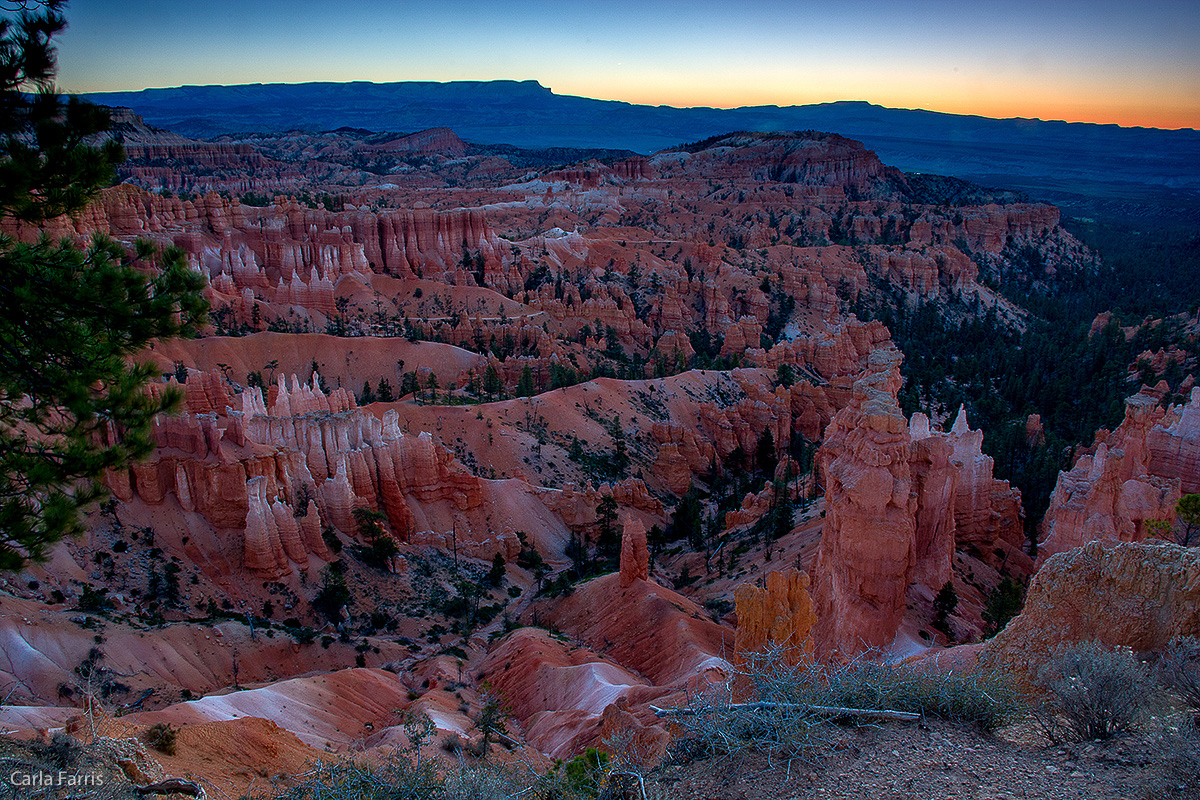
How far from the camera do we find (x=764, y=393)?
172 ft

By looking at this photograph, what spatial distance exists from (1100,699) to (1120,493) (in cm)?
1821

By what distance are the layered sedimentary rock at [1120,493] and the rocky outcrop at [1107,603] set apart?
32.9 ft

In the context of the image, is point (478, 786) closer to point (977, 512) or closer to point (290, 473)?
point (290, 473)

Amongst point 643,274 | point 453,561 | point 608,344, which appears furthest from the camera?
point 643,274

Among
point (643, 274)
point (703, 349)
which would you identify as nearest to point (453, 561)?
point (703, 349)

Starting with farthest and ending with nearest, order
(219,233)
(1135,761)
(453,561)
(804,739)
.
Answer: (219,233) → (453,561) → (804,739) → (1135,761)

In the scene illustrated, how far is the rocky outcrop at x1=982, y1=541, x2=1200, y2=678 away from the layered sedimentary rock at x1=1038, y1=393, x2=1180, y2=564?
10021 mm

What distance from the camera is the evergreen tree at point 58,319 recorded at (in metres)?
7.57

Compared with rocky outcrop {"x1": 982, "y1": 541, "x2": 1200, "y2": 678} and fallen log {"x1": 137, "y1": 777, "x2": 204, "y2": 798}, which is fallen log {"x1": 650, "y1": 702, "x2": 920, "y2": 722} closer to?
rocky outcrop {"x1": 982, "y1": 541, "x2": 1200, "y2": 678}

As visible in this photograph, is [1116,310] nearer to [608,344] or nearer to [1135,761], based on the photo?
[608,344]

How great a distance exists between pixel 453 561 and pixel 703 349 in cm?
4199

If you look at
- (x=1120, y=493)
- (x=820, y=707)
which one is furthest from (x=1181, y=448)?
(x=820, y=707)

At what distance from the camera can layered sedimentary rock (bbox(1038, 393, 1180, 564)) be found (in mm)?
20688

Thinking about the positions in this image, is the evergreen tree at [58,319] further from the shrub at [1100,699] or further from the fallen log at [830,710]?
the shrub at [1100,699]
